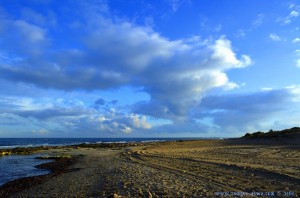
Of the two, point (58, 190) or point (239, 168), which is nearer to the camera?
point (58, 190)

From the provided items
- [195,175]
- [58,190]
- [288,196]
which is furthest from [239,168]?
[58,190]

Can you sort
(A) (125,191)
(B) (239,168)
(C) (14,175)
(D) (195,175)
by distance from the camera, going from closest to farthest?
(A) (125,191), (D) (195,175), (B) (239,168), (C) (14,175)

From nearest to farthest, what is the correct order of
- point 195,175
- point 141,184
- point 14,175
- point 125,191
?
point 125,191 → point 141,184 → point 195,175 → point 14,175

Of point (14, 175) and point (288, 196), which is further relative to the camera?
point (14, 175)

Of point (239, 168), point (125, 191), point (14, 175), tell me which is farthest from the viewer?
point (14, 175)

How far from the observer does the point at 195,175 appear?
60.5ft

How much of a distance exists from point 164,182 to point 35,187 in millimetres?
7875

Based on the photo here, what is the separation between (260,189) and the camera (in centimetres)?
1380

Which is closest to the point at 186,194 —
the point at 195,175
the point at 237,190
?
the point at 237,190

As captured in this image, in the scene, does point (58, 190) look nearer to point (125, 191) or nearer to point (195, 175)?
point (125, 191)

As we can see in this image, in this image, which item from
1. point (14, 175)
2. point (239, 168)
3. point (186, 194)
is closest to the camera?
point (186, 194)

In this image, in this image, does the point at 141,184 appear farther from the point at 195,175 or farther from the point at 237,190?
the point at 237,190

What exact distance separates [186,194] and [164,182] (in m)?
3.38

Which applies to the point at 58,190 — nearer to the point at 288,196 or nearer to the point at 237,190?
the point at 237,190
